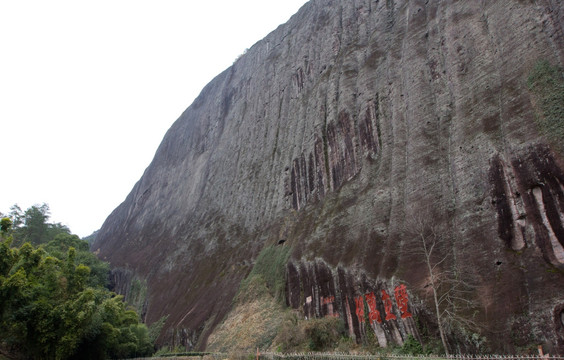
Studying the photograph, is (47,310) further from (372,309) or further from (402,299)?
(402,299)

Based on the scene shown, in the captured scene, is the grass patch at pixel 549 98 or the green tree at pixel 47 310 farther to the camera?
the green tree at pixel 47 310

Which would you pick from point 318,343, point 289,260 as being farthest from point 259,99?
point 318,343

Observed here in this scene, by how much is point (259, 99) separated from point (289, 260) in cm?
2639

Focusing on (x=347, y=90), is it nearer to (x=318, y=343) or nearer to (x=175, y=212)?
(x=318, y=343)

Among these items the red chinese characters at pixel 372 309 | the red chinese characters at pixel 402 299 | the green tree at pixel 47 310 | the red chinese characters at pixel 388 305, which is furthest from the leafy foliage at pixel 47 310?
the red chinese characters at pixel 402 299

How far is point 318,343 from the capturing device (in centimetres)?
1680

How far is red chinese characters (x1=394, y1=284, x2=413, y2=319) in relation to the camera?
14.6 m

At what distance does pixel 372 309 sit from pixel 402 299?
178 centimetres

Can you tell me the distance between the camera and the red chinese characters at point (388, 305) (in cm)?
1518

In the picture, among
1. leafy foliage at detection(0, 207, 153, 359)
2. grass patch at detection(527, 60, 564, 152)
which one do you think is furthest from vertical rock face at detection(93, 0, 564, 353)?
leafy foliage at detection(0, 207, 153, 359)

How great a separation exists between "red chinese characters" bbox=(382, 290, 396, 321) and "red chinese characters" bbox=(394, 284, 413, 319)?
17.3 inches

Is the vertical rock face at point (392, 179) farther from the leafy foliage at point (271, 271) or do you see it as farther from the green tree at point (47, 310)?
the green tree at point (47, 310)

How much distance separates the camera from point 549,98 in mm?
14820

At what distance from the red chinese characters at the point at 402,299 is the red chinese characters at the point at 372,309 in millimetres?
1234
